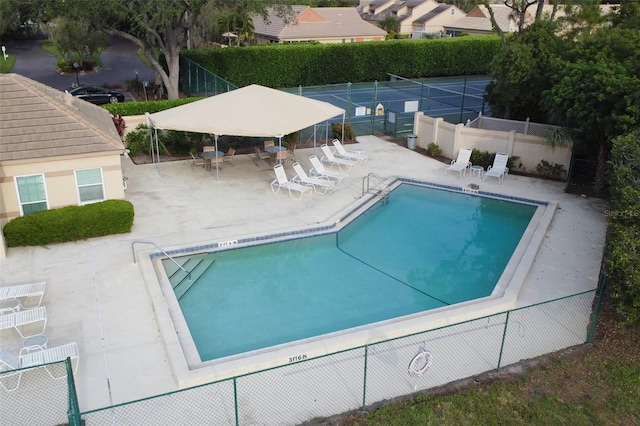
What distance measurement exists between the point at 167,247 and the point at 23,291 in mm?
4053

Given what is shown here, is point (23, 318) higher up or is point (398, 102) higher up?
point (398, 102)

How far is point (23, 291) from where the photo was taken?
496 inches

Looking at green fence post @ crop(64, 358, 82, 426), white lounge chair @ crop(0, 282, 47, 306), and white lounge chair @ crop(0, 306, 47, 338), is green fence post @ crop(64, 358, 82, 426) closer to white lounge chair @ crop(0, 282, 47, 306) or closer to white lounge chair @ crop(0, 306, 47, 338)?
white lounge chair @ crop(0, 306, 47, 338)

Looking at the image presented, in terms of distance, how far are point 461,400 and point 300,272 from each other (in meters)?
6.32

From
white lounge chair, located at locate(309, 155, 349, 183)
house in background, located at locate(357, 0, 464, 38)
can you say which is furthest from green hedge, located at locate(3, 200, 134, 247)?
house in background, located at locate(357, 0, 464, 38)

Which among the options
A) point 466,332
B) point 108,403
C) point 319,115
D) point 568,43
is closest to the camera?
point 108,403

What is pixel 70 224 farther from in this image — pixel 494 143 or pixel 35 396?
pixel 494 143

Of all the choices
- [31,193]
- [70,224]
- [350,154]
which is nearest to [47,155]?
[31,193]

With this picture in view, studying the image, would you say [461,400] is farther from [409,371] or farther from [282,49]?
[282,49]

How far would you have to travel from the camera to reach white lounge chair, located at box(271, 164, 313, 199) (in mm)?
19766

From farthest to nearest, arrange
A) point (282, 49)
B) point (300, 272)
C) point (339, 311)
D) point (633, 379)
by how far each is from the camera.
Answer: point (282, 49) → point (300, 272) → point (339, 311) → point (633, 379)

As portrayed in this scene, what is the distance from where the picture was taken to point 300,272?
50.8ft

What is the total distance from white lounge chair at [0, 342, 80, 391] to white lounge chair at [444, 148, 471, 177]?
1594 cm

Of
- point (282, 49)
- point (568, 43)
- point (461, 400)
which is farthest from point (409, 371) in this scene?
point (282, 49)
